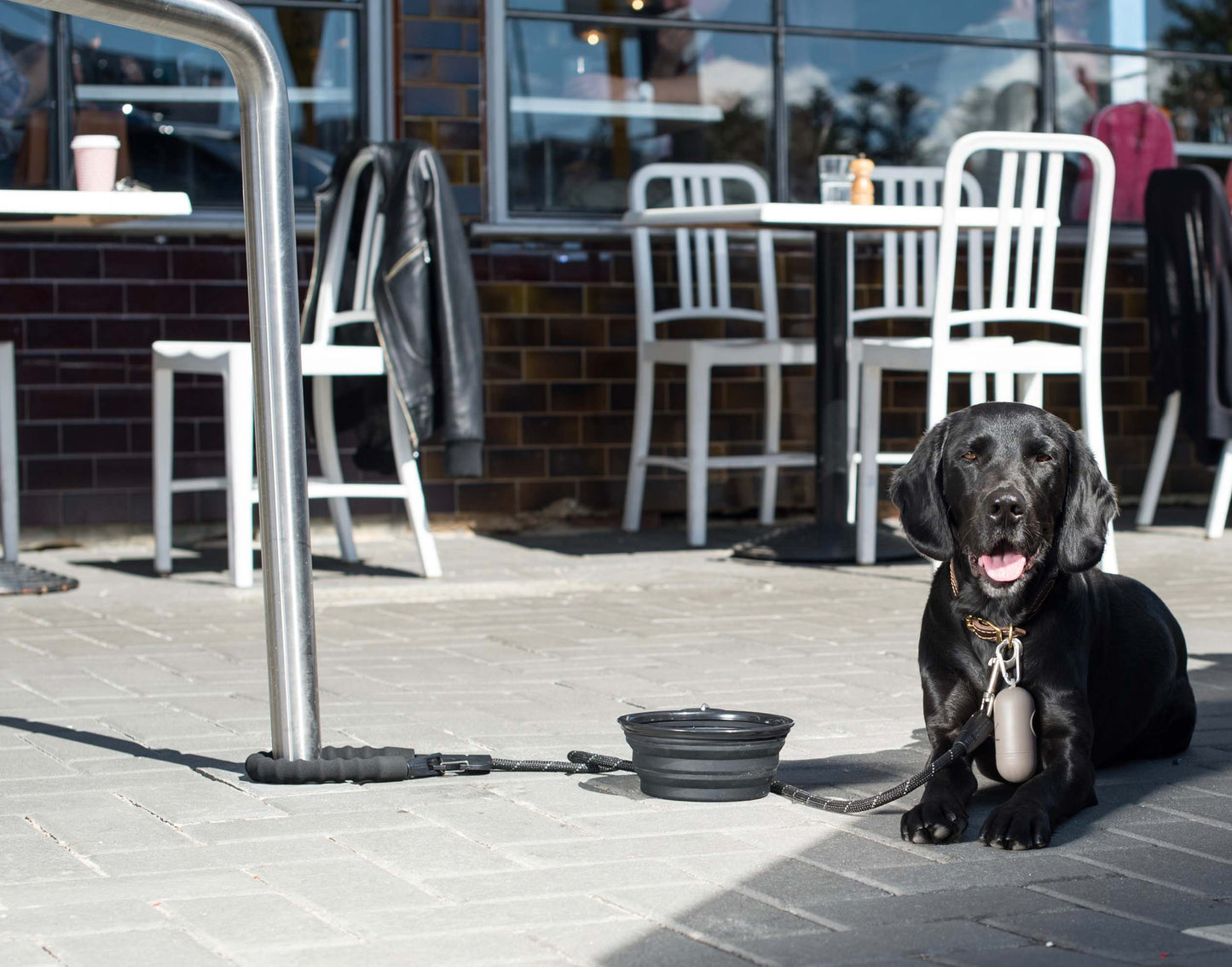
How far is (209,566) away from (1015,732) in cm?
381

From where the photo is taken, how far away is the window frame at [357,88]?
21.4ft

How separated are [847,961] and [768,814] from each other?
0.73 m

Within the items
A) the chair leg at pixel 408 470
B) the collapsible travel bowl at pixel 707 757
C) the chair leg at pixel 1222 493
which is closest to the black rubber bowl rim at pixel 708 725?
the collapsible travel bowl at pixel 707 757

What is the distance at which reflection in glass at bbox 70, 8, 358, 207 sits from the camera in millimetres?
6578

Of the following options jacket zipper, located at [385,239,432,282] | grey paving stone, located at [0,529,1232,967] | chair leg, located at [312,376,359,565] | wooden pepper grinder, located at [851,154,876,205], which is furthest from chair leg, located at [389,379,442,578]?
wooden pepper grinder, located at [851,154,876,205]

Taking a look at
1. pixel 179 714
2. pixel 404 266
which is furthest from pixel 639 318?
pixel 179 714

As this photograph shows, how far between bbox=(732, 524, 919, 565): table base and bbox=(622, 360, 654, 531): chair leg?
2.59 feet

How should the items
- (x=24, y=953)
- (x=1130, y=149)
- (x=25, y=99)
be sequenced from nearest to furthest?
(x=24, y=953) → (x=25, y=99) → (x=1130, y=149)

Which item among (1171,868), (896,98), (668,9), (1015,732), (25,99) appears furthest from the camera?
(896,98)

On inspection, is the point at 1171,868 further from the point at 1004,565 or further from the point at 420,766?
the point at 420,766

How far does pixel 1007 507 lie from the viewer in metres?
2.72

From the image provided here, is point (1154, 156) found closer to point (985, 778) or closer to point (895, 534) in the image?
point (895, 534)

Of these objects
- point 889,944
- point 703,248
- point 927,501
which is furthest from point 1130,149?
point 889,944

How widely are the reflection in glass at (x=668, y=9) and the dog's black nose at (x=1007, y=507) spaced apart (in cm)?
476
